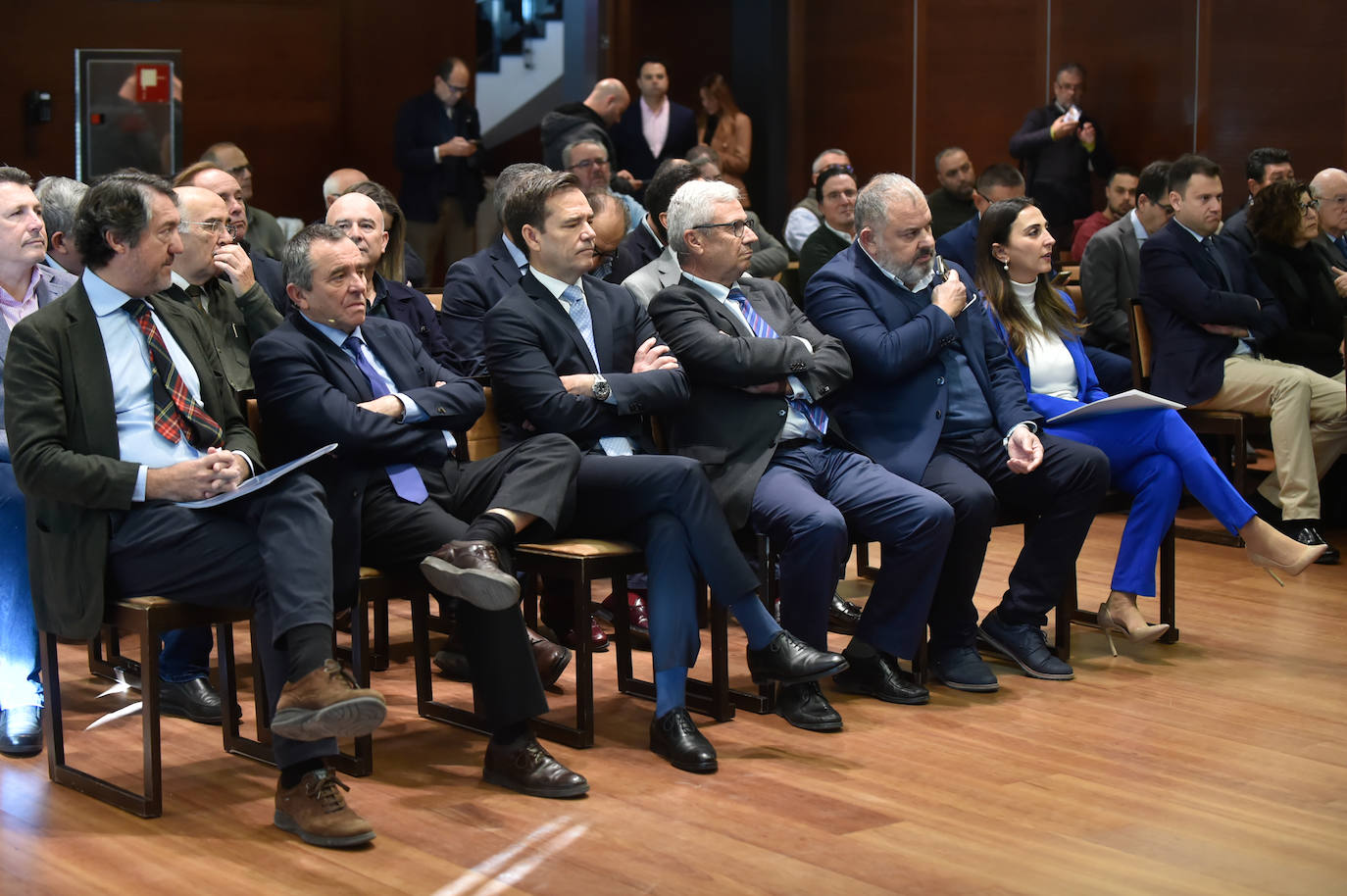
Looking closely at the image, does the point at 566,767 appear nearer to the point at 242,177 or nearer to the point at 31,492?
the point at 31,492

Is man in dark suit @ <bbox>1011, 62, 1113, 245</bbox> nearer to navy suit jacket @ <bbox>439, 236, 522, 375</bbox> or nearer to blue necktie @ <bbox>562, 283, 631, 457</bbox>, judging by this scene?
navy suit jacket @ <bbox>439, 236, 522, 375</bbox>

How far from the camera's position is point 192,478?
10.2ft

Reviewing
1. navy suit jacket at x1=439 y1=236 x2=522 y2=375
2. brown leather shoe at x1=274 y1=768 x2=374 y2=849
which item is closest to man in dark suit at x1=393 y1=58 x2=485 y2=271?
navy suit jacket at x1=439 y1=236 x2=522 y2=375

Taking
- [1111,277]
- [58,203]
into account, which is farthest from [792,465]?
[1111,277]

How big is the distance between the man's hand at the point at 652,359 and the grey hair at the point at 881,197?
30.7 inches

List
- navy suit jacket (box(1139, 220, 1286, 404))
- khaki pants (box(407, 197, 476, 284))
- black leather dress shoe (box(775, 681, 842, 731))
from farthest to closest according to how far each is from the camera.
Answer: khaki pants (box(407, 197, 476, 284))
navy suit jacket (box(1139, 220, 1286, 404))
black leather dress shoe (box(775, 681, 842, 731))

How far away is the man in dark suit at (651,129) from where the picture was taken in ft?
27.1

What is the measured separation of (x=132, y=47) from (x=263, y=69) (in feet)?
2.39

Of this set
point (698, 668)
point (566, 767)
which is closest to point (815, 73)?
point (698, 668)

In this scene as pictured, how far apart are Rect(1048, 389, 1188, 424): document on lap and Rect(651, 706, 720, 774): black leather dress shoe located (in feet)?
5.08

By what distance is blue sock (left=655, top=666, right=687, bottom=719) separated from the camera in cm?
A: 352

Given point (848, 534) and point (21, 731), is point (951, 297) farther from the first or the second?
point (21, 731)

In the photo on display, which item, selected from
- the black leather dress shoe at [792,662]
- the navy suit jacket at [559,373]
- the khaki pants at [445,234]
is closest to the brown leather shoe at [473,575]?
the navy suit jacket at [559,373]

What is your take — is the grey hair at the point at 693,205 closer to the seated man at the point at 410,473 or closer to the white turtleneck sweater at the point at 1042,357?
the seated man at the point at 410,473
